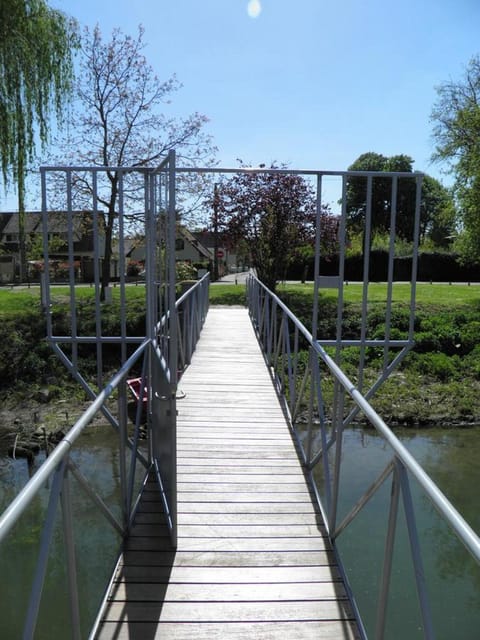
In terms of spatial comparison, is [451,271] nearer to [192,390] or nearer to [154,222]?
[192,390]

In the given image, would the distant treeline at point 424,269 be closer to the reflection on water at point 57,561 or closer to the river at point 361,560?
the river at point 361,560

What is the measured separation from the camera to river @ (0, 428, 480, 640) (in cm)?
411

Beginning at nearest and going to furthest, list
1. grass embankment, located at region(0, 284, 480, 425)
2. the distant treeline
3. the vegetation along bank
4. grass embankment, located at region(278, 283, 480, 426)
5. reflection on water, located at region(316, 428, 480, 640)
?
reflection on water, located at region(316, 428, 480, 640) → the vegetation along bank → grass embankment, located at region(278, 283, 480, 426) → grass embankment, located at region(0, 284, 480, 425) → the distant treeline

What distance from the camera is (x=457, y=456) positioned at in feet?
25.8

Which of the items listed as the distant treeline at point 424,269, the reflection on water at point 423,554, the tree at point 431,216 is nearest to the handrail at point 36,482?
the reflection on water at point 423,554

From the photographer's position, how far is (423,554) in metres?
4.88

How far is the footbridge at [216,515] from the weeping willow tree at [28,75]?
706cm

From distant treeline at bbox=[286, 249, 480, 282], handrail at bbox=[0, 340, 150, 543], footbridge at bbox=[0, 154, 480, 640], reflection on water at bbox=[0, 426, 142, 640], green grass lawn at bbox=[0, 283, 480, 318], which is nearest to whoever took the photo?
handrail at bbox=[0, 340, 150, 543]

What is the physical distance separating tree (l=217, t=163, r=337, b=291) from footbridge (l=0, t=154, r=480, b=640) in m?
10.2

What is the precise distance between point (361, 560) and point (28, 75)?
405 inches

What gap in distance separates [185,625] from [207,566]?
0.44m

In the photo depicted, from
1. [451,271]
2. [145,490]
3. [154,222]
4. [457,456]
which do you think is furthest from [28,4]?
[451,271]

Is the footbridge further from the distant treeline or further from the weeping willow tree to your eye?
the distant treeline

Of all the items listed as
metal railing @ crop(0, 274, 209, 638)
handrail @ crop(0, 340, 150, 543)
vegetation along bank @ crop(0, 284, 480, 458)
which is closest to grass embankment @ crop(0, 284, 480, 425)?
vegetation along bank @ crop(0, 284, 480, 458)
